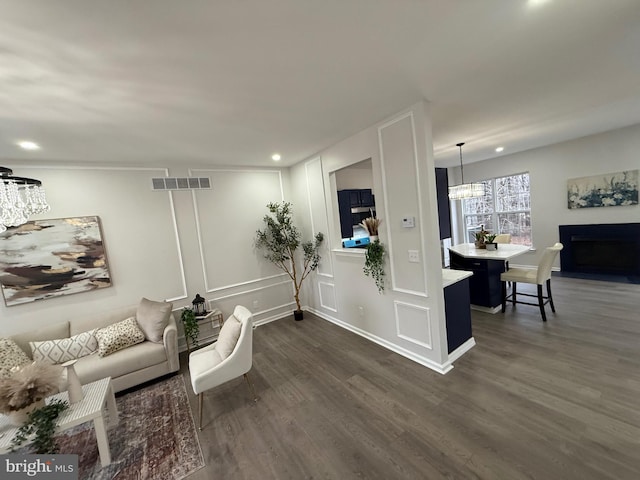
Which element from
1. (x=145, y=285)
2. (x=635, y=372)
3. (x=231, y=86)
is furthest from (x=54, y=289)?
(x=635, y=372)

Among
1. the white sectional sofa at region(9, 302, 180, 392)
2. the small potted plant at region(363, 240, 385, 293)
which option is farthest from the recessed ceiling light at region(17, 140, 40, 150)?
the small potted plant at region(363, 240, 385, 293)

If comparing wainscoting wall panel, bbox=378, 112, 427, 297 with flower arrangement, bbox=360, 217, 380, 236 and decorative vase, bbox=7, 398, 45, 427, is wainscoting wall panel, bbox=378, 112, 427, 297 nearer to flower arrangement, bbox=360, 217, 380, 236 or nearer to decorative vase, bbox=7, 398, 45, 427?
flower arrangement, bbox=360, 217, 380, 236

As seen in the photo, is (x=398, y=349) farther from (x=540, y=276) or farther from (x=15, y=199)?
(x=15, y=199)

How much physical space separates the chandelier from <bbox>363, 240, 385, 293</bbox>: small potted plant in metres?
3.04

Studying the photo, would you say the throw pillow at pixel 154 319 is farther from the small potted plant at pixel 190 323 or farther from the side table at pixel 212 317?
the side table at pixel 212 317

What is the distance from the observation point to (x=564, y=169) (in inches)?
205

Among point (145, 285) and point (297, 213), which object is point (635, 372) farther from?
point (145, 285)

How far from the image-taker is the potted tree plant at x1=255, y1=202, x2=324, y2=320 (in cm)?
443

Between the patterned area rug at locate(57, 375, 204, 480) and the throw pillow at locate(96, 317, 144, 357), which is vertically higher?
the throw pillow at locate(96, 317, 144, 357)

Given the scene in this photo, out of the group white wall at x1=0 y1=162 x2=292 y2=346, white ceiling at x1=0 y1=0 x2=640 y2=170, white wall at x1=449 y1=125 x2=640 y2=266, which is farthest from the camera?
white wall at x1=449 y1=125 x2=640 y2=266

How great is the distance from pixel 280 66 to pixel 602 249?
6617mm

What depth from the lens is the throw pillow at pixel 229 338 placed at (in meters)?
2.55

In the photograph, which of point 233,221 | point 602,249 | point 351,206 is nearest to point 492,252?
point 351,206

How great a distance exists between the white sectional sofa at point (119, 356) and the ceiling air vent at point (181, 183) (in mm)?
1775
